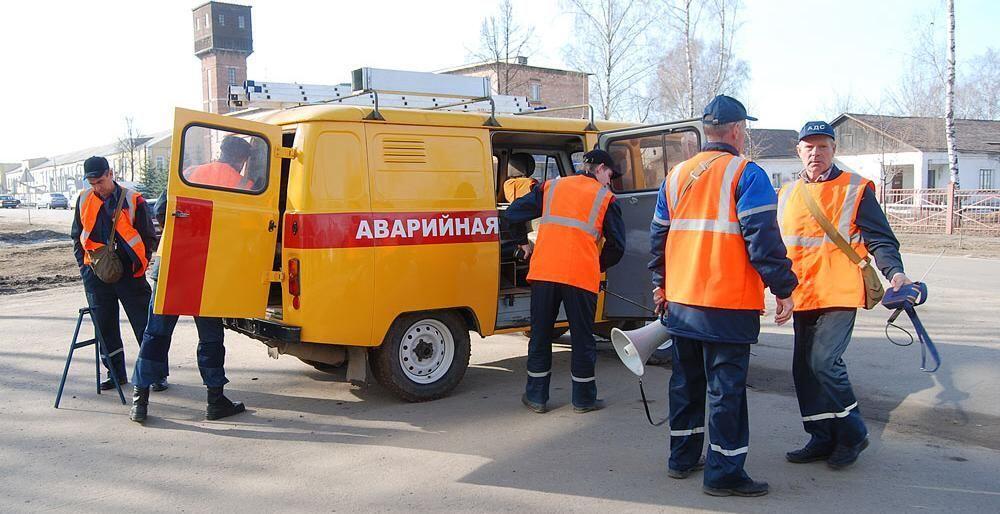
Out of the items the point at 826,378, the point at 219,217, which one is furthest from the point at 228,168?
the point at 826,378

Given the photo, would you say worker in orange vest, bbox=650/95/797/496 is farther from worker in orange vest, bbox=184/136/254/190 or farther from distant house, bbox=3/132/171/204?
distant house, bbox=3/132/171/204

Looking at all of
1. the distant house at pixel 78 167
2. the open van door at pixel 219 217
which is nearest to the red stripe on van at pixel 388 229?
the open van door at pixel 219 217

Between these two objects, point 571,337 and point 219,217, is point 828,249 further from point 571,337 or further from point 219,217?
point 219,217

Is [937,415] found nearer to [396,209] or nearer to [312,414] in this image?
[396,209]

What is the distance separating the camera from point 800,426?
5.44 meters

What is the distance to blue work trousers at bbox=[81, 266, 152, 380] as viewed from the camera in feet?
21.2

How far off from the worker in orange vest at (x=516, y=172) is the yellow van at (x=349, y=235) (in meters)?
1.26

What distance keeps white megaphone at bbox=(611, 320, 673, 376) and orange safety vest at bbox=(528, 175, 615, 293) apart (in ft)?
3.46

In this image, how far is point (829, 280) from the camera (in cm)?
447

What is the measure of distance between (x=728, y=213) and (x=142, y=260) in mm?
4736

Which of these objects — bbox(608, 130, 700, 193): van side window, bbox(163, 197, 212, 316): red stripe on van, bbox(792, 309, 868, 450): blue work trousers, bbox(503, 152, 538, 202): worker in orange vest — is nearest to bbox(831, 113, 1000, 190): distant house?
bbox(503, 152, 538, 202): worker in orange vest

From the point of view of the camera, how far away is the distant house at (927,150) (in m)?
47.6

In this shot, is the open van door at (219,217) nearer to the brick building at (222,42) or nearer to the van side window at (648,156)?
the van side window at (648,156)

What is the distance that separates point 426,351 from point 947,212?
22997 mm
